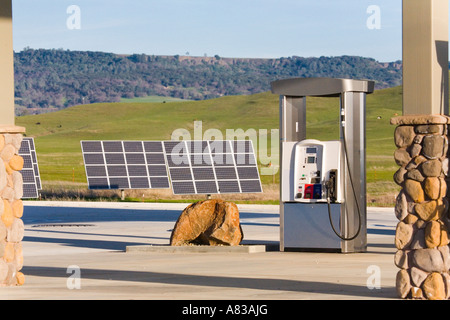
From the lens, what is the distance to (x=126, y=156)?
156 ft

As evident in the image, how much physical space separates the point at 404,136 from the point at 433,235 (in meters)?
1.34

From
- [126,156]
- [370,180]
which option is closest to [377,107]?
[370,180]

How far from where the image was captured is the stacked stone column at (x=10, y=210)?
14.4 m

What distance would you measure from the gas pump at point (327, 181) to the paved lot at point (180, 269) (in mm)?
376

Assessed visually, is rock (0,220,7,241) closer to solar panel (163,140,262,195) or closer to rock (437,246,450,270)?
rock (437,246,450,270)

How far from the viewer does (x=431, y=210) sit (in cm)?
1270

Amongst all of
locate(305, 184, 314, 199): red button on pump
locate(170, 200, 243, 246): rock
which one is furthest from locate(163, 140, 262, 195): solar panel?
locate(305, 184, 314, 199): red button on pump

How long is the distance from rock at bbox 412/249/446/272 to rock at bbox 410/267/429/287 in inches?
2.2

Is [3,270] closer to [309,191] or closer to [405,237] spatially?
[405,237]

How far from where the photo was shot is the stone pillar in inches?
498

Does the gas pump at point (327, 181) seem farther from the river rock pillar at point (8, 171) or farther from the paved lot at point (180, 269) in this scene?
the river rock pillar at point (8, 171)

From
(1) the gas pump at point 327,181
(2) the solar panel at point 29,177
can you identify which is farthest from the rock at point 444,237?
(2) the solar panel at point 29,177
